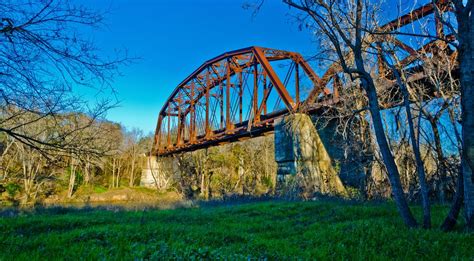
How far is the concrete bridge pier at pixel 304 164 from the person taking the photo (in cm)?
1202

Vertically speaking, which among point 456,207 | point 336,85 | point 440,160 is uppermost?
point 336,85

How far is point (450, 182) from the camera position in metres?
8.24

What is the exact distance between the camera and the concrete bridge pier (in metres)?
12.0

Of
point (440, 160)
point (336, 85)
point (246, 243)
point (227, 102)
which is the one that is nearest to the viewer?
point (246, 243)

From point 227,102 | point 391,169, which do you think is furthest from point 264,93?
point 391,169

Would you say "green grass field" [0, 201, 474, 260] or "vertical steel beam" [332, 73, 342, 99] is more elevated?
"vertical steel beam" [332, 73, 342, 99]

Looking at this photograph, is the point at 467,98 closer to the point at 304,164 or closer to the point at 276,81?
the point at 304,164

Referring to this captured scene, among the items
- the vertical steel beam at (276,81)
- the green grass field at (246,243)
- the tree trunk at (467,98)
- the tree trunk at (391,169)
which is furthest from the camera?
the vertical steel beam at (276,81)

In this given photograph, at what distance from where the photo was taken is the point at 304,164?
39.9ft

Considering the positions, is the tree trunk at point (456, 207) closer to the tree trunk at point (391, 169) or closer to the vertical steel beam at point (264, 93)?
the tree trunk at point (391, 169)

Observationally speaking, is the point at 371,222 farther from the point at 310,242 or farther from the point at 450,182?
the point at 450,182

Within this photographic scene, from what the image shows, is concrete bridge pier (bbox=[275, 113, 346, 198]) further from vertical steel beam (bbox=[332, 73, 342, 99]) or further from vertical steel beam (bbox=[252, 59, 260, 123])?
vertical steel beam (bbox=[252, 59, 260, 123])

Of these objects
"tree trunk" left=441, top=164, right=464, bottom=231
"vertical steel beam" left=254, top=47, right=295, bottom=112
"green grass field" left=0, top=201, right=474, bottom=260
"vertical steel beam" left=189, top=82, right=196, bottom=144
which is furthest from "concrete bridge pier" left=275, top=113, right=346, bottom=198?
"vertical steel beam" left=189, top=82, right=196, bottom=144

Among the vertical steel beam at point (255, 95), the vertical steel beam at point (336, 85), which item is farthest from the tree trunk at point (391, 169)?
the vertical steel beam at point (255, 95)
